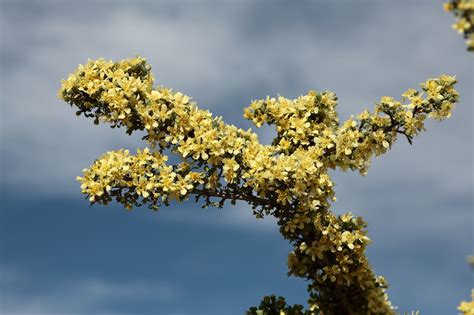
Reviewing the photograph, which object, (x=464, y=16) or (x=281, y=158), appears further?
(x=281, y=158)

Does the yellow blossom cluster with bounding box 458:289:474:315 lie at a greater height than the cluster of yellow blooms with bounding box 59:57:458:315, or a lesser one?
lesser

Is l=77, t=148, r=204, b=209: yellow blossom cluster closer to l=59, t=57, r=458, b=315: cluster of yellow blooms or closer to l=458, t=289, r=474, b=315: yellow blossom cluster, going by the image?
l=59, t=57, r=458, b=315: cluster of yellow blooms

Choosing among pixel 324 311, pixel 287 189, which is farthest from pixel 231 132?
pixel 324 311

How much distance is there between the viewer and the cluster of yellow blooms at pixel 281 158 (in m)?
12.4

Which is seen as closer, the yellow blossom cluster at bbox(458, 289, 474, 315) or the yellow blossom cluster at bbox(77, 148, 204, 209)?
the yellow blossom cluster at bbox(458, 289, 474, 315)

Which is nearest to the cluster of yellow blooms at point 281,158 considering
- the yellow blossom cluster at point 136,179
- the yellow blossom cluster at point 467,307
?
the yellow blossom cluster at point 136,179

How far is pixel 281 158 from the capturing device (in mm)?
12180

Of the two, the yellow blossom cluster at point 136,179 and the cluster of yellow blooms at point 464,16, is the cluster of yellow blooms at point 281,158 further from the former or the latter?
the cluster of yellow blooms at point 464,16

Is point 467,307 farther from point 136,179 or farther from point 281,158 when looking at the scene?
point 136,179

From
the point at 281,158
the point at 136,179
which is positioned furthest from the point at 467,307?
the point at 136,179

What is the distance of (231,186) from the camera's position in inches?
510

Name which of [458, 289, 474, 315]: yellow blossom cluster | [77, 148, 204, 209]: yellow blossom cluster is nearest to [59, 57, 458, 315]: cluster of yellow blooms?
[77, 148, 204, 209]: yellow blossom cluster

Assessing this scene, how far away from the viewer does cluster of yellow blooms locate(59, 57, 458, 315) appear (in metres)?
12.4

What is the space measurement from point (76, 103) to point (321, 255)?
596 cm
